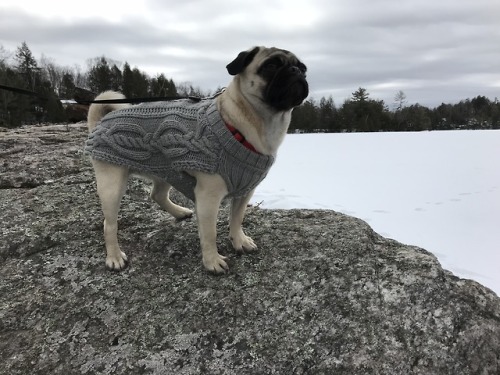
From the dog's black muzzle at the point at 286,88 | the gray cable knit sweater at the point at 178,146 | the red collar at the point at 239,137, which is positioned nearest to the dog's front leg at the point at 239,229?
the gray cable knit sweater at the point at 178,146

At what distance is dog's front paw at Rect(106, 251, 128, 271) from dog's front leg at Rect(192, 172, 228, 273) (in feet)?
2.17

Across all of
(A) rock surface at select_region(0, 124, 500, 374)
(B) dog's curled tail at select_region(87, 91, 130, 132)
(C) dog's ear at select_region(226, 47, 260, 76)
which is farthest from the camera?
(B) dog's curled tail at select_region(87, 91, 130, 132)

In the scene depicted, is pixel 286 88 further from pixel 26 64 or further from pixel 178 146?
pixel 26 64

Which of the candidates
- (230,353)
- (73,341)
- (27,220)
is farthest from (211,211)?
(27,220)

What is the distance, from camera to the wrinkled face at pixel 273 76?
9.21 feet

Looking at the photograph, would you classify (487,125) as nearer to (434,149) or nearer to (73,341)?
Result: (434,149)

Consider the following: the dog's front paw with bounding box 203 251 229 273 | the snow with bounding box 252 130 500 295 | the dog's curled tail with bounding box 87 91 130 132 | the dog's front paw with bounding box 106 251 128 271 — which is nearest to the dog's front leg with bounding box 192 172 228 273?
the dog's front paw with bounding box 203 251 229 273

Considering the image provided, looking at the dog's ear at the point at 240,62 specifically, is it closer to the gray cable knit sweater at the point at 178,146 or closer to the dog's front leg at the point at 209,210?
the gray cable knit sweater at the point at 178,146

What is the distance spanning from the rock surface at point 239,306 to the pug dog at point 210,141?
28cm

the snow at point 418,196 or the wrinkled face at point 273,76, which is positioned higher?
the wrinkled face at point 273,76

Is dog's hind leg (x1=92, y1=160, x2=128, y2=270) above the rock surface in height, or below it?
above

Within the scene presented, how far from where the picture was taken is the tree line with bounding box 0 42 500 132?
1580 inches

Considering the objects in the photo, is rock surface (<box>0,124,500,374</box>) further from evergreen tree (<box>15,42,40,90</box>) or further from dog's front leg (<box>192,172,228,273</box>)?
evergreen tree (<box>15,42,40,90</box>)

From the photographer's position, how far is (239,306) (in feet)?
8.82
